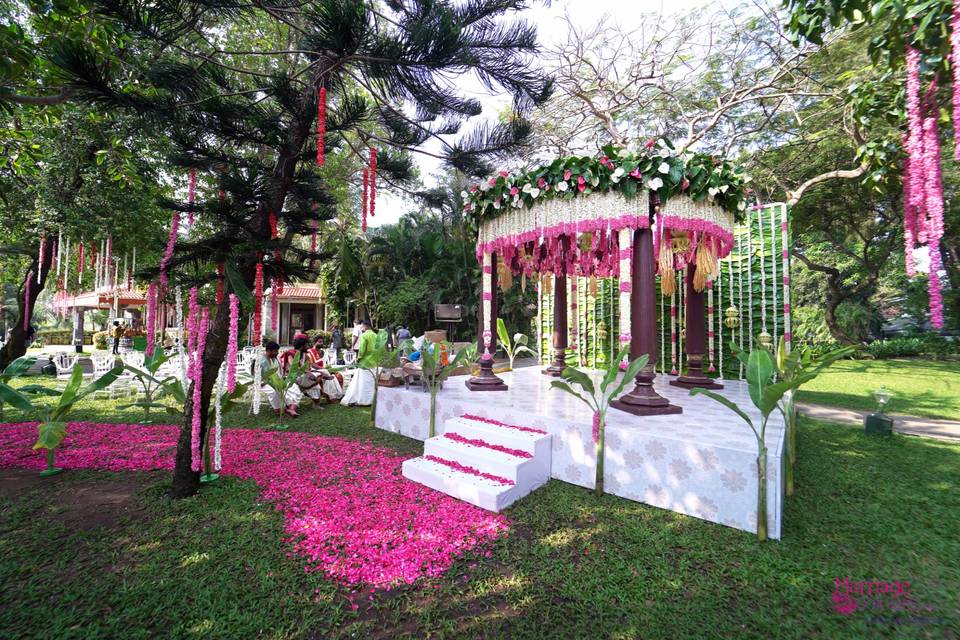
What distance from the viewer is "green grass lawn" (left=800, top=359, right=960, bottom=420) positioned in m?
8.04

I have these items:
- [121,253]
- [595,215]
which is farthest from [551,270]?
[121,253]

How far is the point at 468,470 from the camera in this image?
389 cm

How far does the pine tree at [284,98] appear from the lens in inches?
89.0

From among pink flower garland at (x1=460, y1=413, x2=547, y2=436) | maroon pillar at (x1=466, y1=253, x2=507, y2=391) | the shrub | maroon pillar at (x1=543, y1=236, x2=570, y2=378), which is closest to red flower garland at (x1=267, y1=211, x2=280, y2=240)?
pink flower garland at (x1=460, y1=413, x2=547, y2=436)

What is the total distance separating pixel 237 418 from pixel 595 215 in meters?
6.45

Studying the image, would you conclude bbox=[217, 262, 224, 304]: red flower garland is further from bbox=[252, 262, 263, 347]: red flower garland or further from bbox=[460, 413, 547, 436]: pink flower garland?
bbox=[460, 413, 547, 436]: pink flower garland

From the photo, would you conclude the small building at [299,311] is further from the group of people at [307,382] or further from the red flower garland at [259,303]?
the red flower garland at [259,303]

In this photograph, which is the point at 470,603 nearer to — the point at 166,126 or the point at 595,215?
the point at 166,126

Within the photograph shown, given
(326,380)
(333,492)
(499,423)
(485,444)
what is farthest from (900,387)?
(326,380)

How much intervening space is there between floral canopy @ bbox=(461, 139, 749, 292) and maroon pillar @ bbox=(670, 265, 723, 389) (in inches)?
22.7

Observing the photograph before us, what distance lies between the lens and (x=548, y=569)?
2.57 metres

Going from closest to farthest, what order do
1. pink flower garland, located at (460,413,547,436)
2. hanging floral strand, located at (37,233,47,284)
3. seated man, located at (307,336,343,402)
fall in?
pink flower garland, located at (460,413,547,436) < seated man, located at (307,336,343,402) < hanging floral strand, located at (37,233,47,284)

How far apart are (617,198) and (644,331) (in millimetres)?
1621

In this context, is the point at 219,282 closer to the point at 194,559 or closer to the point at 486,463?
the point at 194,559
